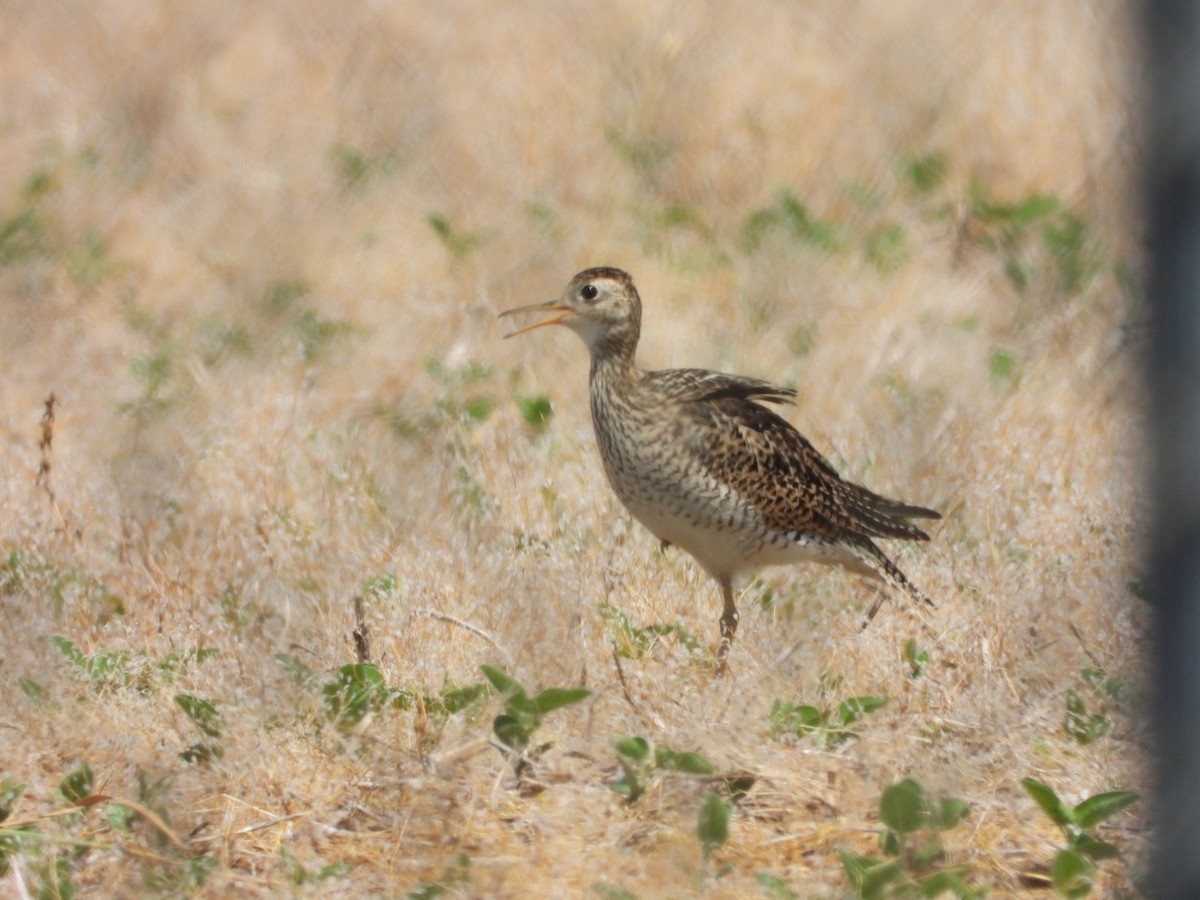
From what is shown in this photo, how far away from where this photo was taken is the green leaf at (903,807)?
3.19 m

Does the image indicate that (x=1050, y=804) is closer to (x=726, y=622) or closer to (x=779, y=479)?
(x=726, y=622)

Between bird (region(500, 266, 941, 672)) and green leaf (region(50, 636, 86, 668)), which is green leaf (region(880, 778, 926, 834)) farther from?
green leaf (region(50, 636, 86, 668))

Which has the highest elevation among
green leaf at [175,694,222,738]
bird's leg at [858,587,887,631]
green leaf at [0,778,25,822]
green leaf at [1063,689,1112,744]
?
bird's leg at [858,587,887,631]

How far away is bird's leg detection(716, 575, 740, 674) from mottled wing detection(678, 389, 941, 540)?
22 centimetres

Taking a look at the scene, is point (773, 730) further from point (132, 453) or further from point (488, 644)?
point (132, 453)

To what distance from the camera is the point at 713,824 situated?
327 centimetres

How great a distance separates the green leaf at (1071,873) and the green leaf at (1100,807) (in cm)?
14

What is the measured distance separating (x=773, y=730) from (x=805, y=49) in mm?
5337

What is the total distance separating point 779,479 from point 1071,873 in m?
2.05

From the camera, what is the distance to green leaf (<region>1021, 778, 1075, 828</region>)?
3.30 metres

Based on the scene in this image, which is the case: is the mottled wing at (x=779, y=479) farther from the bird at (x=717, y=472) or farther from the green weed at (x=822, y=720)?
the green weed at (x=822, y=720)

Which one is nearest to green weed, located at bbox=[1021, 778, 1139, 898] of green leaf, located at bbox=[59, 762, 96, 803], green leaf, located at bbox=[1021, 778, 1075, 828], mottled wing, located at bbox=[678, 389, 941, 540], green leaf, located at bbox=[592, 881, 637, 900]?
green leaf, located at bbox=[1021, 778, 1075, 828]

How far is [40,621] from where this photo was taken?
4520 millimetres

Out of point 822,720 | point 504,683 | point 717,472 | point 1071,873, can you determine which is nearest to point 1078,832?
point 1071,873
